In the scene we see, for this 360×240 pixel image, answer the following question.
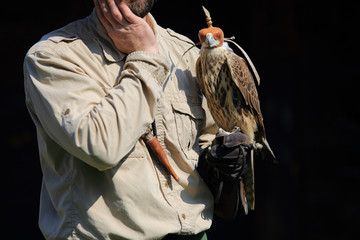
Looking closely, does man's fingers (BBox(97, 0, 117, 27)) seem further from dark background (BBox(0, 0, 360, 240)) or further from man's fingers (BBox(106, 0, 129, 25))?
dark background (BBox(0, 0, 360, 240))

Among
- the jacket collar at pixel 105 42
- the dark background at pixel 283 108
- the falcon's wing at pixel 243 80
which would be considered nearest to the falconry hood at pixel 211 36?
the falcon's wing at pixel 243 80

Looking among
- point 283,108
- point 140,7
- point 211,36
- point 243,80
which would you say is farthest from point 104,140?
point 283,108

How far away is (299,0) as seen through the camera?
4633 mm

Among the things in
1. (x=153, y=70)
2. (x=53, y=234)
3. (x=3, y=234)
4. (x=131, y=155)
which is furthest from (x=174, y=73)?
(x=3, y=234)

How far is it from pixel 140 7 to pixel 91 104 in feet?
1.44

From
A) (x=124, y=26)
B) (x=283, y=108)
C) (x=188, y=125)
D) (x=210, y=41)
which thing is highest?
(x=124, y=26)

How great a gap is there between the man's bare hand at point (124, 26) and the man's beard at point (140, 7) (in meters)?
0.08

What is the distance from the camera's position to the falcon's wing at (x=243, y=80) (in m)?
2.48

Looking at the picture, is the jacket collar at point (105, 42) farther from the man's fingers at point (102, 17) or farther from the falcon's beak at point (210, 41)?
the falcon's beak at point (210, 41)

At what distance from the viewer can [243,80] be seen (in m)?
2.53

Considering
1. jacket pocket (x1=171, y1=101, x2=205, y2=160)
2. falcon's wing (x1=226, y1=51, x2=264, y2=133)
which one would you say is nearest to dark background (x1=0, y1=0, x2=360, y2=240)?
falcon's wing (x1=226, y1=51, x2=264, y2=133)

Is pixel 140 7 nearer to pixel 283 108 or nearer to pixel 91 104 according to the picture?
pixel 91 104

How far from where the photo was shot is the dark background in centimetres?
452

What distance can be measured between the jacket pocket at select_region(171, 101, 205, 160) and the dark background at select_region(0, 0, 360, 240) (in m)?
2.17
